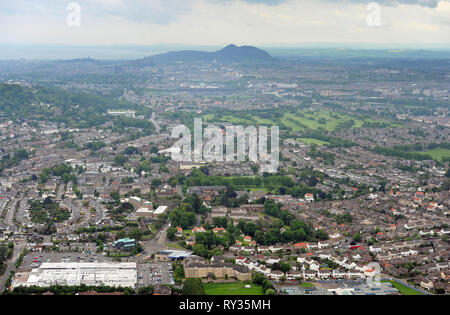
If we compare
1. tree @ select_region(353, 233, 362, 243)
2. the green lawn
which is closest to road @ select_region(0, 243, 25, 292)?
the green lawn

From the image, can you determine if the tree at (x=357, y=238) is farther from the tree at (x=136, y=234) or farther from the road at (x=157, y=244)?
the tree at (x=136, y=234)

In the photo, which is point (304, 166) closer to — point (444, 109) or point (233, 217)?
point (233, 217)

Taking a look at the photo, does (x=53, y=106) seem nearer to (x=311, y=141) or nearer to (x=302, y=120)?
(x=302, y=120)

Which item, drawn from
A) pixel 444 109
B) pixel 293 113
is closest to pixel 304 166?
pixel 293 113

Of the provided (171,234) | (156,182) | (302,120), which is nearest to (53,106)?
(302,120)

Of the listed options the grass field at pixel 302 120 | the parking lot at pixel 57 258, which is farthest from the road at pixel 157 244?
the grass field at pixel 302 120
